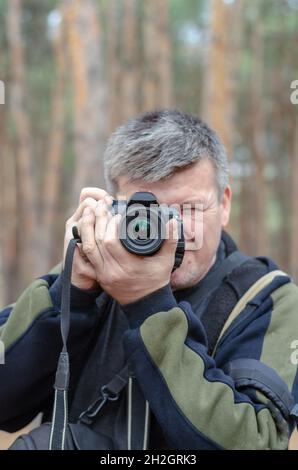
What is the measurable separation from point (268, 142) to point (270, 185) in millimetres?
2451

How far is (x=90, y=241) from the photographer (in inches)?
67.5

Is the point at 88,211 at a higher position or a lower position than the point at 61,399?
higher

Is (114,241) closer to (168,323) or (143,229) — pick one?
(143,229)

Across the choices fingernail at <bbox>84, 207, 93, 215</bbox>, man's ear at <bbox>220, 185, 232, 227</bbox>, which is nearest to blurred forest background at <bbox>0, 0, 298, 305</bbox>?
man's ear at <bbox>220, 185, 232, 227</bbox>

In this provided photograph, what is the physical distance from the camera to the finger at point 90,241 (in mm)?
1716

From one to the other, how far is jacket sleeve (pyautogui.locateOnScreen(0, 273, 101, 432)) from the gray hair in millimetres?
409

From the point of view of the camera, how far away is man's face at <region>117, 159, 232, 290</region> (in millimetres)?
1971

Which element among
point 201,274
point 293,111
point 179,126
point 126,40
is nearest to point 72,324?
point 201,274

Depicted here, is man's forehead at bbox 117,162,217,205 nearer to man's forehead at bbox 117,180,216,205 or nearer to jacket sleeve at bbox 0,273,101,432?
man's forehead at bbox 117,180,216,205

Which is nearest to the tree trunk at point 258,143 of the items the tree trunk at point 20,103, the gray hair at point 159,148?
the tree trunk at point 20,103

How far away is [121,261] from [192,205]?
1.34ft

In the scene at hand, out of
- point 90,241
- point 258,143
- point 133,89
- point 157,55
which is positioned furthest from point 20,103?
point 90,241

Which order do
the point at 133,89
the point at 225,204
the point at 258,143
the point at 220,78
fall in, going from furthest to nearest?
1. the point at 133,89
2. the point at 258,143
3. the point at 220,78
4. the point at 225,204

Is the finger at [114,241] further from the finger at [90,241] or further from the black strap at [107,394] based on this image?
the black strap at [107,394]
